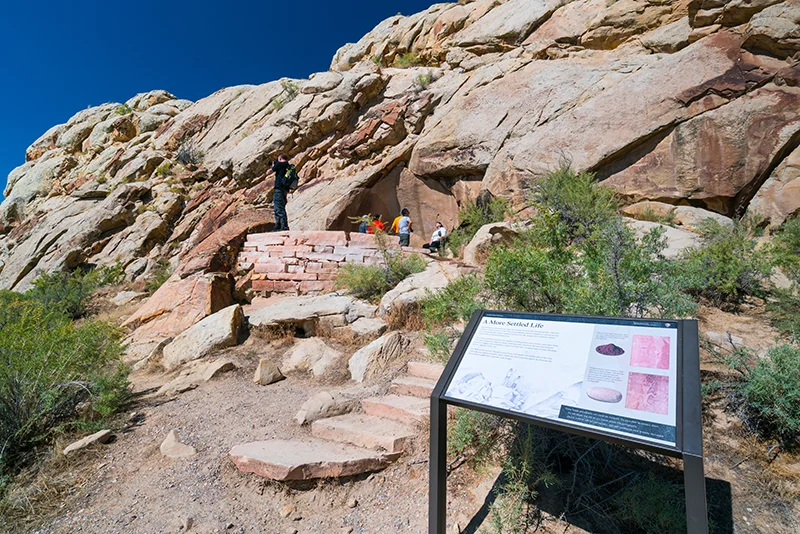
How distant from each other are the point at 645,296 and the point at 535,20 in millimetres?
12690

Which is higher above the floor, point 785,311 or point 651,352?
point 651,352

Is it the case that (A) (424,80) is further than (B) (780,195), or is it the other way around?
(A) (424,80)

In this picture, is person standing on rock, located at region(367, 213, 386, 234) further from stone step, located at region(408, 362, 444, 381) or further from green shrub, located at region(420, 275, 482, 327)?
stone step, located at region(408, 362, 444, 381)

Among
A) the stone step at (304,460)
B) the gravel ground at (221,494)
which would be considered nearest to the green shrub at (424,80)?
the gravel ground at (221,494)

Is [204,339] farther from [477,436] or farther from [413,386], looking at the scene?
[477,436]

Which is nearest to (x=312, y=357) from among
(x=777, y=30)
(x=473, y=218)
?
(x=473, y=218)

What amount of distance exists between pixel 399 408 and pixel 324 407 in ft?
2.56

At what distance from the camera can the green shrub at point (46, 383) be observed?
306 cm

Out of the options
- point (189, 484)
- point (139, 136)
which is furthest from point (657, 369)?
point (139, 136)

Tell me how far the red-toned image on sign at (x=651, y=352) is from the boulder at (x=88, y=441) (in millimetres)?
4154

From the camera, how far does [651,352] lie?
1723mm

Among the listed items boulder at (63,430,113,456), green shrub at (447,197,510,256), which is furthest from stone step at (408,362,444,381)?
green shrub at (447,197,510,256)

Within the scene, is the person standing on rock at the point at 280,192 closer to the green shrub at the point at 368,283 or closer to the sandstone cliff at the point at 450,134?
the sandstone cliff at the point at 450,134

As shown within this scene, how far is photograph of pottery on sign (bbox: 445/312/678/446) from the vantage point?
1.56 metres
